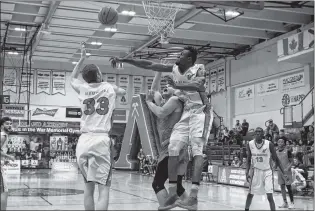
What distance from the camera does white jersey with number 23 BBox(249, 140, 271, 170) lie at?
8383 mm

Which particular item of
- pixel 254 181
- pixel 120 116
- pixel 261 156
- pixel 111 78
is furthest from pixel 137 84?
pixel 254 181

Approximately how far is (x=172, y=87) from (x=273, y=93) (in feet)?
65.0

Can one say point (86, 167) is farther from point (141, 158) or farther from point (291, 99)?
point (291, 99)

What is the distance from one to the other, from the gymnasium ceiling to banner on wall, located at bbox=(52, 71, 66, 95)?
1.95 m

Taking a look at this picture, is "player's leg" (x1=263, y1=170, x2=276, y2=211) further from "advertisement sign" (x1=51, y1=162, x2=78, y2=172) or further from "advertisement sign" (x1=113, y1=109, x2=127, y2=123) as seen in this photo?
"advertisement sign" (x1=113, y1=109, x2=127, y2=123)

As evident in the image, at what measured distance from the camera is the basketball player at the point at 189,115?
5.71 metres

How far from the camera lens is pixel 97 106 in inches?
208

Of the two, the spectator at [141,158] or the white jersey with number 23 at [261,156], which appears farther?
the spectator at [141,158]

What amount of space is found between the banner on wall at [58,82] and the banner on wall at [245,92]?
12.5 meters

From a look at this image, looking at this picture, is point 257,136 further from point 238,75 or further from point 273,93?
point 238,75

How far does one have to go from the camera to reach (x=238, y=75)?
28062 millimetres

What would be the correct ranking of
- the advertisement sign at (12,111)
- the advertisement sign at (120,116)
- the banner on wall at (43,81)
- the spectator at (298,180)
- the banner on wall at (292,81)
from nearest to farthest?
the spectator at (298,180) < the banner on wall at (292,81) < the advertisement sign at (12,111) < the banner on wall at (43,81) < the advertisement sign at (120,116)

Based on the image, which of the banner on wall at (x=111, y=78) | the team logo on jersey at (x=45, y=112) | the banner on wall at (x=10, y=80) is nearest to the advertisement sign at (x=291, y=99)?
the banner on wall at (x=111, y=78)

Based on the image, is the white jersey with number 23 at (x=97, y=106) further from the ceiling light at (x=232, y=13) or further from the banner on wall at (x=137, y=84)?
the banner on wall at (x=137, y=84)
